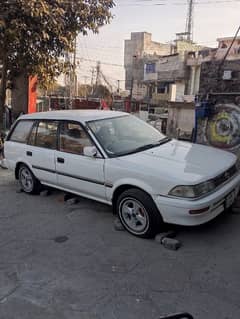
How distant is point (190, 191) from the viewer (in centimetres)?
323

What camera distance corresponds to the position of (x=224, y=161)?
3850mm

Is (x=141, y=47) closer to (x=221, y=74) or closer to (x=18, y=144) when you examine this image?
(x=221, y=74)

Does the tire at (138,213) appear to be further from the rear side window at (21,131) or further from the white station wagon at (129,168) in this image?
the rear side window at (21,131)

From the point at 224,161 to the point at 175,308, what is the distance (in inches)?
78.9

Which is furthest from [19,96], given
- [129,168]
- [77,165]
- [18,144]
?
[129,168]

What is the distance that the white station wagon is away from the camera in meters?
3.32

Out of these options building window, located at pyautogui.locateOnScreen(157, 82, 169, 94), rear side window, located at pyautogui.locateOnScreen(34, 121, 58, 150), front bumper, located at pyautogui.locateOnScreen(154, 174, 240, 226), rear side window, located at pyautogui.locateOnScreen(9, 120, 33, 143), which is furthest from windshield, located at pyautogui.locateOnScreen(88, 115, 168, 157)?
building window, located at pyautogui.locateOnScreen(157, 82, 169, 94)

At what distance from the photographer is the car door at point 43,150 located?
473 centimetres

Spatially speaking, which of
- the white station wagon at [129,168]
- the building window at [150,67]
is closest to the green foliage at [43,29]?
the white station wagon at [129,168]

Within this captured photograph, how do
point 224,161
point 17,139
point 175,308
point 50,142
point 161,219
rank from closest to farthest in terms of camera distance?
point 175,308, point 161,219, point 224,161, point 50,142, point 17,139

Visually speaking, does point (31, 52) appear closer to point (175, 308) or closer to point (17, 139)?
point (17, 139)

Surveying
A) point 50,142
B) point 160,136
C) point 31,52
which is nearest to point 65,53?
point 31,52

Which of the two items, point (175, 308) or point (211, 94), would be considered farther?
point (211, 94)

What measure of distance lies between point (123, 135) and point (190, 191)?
4.91ft
